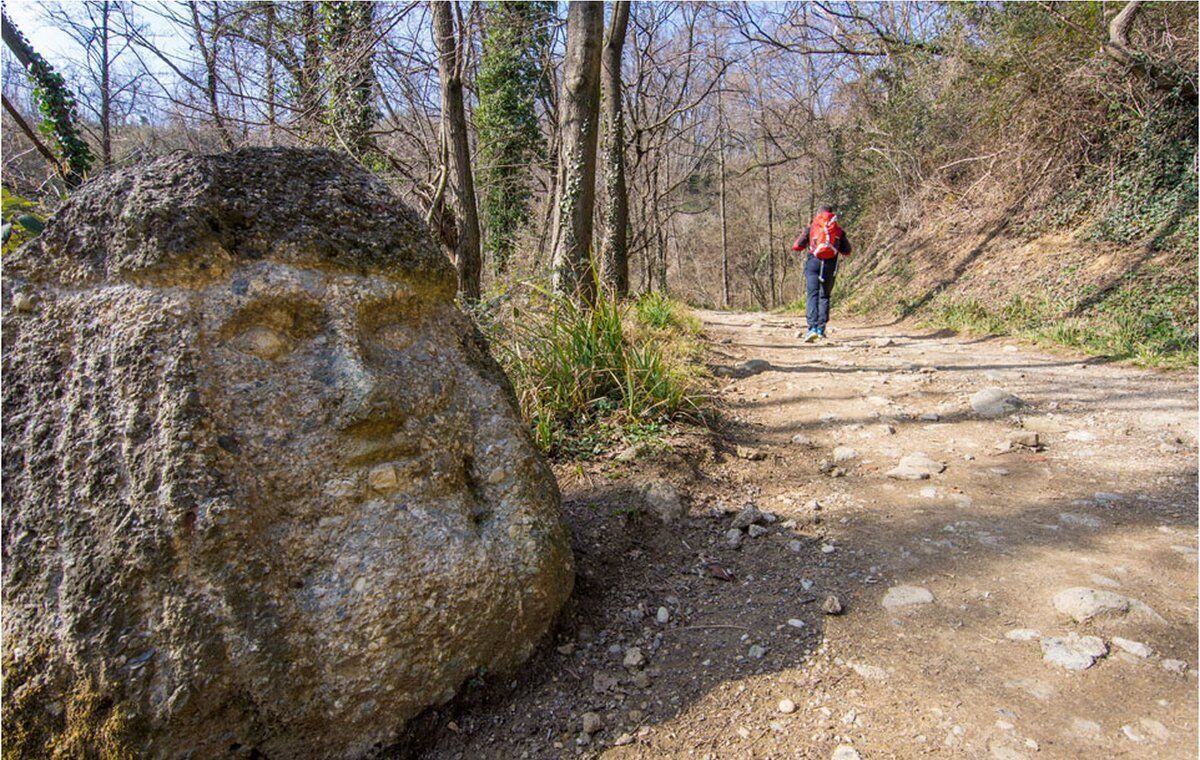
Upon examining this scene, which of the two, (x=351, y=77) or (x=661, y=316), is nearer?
(x=351, y=77)

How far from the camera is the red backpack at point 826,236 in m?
7.41

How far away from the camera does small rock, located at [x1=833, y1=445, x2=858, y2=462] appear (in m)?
3.62

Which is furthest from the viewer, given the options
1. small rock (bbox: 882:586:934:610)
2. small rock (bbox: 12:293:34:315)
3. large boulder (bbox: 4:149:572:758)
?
small rock (bbox: 882:586:934:610)

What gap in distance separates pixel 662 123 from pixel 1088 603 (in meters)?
11.6

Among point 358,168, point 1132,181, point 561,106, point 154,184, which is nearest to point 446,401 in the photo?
point 358,168

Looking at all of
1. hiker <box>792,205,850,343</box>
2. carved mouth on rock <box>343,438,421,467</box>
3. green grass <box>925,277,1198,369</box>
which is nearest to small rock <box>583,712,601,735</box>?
carved mouth on rock <box>343,438,421,467</box>

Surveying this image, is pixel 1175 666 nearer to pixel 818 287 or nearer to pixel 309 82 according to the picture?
pixel 818 287

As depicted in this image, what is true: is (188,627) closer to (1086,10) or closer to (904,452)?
(904,452)

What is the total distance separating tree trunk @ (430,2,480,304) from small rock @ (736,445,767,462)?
2.99m

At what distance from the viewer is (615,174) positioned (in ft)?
23.4

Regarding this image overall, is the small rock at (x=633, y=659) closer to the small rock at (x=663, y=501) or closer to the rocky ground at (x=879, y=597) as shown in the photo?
the rocky ground at (x=879, y=597)

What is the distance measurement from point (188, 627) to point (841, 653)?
1968mm

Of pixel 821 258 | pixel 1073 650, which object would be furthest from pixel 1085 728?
pixel 821 258

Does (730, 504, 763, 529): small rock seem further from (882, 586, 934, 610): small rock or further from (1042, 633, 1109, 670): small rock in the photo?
(1042, 633, 1109, 670): small rock
